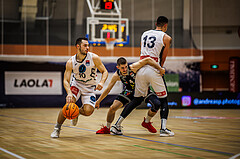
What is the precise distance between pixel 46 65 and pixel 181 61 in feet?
24.9

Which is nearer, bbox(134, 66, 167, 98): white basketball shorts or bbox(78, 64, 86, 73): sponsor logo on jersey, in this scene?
bbox(134, 66, 167, 98): white basketball shorts

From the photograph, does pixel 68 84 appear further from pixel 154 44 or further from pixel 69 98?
pixel 154 44

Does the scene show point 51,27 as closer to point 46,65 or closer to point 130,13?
point 46,65

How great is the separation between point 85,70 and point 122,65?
0.68 meters

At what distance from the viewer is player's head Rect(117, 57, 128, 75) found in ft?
21.7

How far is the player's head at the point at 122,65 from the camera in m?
6.62

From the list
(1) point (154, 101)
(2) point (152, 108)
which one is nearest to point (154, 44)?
(1) point (154, 101)

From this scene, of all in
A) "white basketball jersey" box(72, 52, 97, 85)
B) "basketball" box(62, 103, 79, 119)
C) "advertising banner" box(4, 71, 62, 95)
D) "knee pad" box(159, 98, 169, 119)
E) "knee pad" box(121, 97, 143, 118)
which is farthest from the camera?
"advertising banner" box(4, 71, 62, 95)

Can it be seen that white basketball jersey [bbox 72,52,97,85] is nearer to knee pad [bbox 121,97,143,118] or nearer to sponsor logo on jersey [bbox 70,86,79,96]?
sponsor logo on jersey [bbox 70,86,79,96]

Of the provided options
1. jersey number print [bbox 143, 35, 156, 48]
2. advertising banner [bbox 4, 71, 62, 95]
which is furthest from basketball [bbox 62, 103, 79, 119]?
advertising banner [bbox 4, 71, 62, 95]

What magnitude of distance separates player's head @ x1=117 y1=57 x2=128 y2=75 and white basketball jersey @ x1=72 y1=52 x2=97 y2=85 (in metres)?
0.47

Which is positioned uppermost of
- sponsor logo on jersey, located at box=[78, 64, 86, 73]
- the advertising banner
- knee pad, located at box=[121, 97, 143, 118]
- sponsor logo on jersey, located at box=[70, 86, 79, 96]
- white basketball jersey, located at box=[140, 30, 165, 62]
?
white basketball jersey, located at box=[140, 30, 165, 62]

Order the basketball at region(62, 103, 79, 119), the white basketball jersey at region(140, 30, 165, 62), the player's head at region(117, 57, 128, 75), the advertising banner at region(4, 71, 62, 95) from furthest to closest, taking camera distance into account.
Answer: the advertising banner at region(4, 71, 62, 95)
the player's head at region(117, 57, 128, 75)
the white basketball jersey at region(140, 30, 165, 62)
the basketball at region(62, 103, 79, 119)

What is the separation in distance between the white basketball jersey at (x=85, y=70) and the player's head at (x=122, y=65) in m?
0.47
